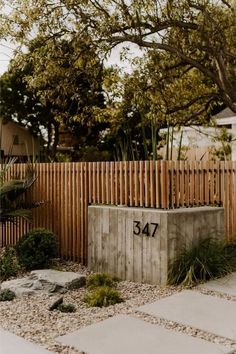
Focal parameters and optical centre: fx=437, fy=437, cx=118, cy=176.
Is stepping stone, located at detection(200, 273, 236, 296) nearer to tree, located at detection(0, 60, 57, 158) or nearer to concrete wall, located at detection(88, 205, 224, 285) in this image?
concrete wall, located at detection(88, 205, 224, 285)

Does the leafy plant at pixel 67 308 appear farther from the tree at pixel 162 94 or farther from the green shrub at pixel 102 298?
the tree at pixel 162 94

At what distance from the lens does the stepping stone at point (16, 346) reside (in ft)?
11.5

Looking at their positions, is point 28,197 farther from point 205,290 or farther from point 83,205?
point 205,290

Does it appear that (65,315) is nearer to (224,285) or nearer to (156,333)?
(156,333)

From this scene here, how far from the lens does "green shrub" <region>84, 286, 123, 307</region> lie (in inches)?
190

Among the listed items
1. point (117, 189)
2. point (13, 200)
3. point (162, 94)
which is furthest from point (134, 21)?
point (13, 200)

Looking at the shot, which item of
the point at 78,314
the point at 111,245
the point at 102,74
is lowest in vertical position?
the point at 78,314

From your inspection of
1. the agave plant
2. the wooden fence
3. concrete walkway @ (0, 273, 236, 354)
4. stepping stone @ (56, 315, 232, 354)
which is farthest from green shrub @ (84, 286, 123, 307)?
the agave plant

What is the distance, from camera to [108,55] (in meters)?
9.13

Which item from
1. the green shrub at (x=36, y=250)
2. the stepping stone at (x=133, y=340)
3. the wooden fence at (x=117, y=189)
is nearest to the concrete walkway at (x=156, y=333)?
the stepping stone at (x=133, y=340)

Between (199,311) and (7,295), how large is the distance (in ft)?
7.35

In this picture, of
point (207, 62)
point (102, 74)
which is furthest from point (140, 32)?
point (207, 62)

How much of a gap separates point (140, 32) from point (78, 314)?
6.11m

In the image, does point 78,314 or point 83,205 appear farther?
point 83,205
